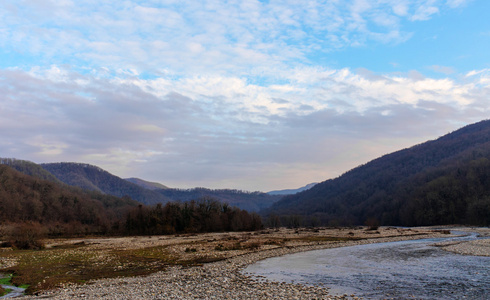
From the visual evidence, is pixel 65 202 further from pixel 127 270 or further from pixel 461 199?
pixel 461 199

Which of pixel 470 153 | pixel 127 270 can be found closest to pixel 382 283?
pixel 127 270

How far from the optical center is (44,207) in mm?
132375

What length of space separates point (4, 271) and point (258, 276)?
2348cm

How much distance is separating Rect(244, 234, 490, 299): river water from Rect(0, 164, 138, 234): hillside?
9165cm

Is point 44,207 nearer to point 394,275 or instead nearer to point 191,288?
point 191,288

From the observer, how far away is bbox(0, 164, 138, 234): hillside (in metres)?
110

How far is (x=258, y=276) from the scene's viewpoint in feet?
84.0

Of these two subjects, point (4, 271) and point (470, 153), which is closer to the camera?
point (4, 271)

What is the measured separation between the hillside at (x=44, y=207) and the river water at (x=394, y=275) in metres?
91.6

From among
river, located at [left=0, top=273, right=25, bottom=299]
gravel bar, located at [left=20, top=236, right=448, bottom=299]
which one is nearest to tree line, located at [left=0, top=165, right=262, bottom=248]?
river, located at [left=0, top=273, right=25, bottom=299]

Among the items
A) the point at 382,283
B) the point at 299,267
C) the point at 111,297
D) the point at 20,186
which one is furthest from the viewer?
the point at 20,186

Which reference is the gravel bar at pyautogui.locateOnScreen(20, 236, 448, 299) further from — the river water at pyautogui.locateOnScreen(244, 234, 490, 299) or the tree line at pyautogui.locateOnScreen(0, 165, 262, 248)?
the tree line at pyautogui.locateOnScreen(0, 165, 262, 248)

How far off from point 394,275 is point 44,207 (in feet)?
463

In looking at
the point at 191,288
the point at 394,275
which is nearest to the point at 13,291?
the point at 191,288
